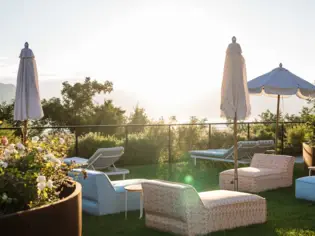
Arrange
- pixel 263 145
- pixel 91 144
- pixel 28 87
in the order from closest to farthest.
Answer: pixel 28 87, pixel 263 145, pixel 91 144

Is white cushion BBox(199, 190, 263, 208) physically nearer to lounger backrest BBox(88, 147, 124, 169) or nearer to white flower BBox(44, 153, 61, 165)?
white flower BBox(44, 153, 61, 165)

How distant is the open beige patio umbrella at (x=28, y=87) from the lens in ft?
25.4

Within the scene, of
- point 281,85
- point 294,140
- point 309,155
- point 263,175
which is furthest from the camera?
point 294,140

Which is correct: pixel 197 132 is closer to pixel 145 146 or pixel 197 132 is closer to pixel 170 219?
pixel 145 146

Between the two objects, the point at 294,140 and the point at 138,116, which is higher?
the point at 138,116

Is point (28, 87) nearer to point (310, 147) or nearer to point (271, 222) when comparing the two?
point (271, 222)

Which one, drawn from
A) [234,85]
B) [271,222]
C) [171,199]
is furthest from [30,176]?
[234,85]

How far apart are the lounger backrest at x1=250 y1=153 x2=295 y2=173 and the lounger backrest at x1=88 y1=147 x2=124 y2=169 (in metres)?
2.39

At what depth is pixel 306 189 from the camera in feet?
22.8

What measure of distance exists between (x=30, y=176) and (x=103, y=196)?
2.87 metres

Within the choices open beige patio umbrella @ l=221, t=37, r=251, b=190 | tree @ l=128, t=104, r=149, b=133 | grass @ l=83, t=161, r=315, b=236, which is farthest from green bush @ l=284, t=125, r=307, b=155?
tree @ l=128, t=104, r=149, b=133

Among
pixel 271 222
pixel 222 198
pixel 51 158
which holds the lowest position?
pixel 271 222

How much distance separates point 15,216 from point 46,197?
→ 0.56 m

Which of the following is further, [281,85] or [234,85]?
[281,85]
